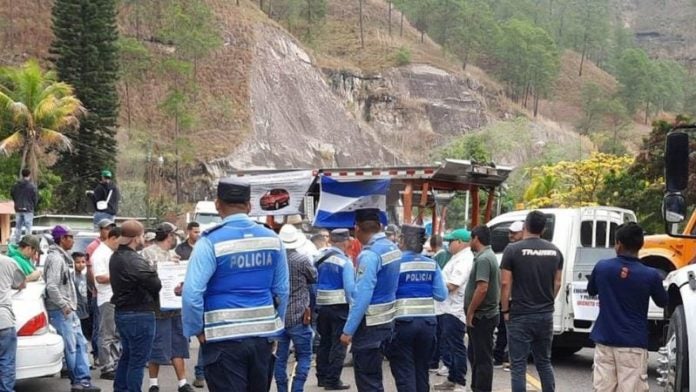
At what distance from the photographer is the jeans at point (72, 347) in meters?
9.66

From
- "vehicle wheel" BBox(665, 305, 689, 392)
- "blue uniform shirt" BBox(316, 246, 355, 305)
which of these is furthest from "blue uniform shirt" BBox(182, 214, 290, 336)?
"blue uniform shirt" BBox(316, 246, 355, 305)

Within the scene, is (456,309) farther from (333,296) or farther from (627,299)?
(627,299)

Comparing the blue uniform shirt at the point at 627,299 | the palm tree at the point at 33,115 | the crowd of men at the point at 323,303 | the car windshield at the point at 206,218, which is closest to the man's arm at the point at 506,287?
the crowd of men at the point at 323,303

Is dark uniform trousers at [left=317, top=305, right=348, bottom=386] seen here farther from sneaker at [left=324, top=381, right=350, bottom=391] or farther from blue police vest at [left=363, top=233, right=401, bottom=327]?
blue police vest at [left=363, top=233, right=401, bottom=327]

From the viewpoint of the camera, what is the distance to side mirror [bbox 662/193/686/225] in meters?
6.92

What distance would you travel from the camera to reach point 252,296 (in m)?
5.86

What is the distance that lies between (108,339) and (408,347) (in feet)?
14.9

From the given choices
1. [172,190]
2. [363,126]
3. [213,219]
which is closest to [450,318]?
[213,219]

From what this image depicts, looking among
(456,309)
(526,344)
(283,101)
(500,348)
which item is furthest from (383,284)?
(283,101)

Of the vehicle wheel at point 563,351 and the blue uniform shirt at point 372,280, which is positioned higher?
the blue uniform shirt at point 372,280

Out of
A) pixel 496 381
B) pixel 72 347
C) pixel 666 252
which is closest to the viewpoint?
pixel 72 347

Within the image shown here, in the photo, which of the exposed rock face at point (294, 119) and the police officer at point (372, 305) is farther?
the exposed rock face at point (294, 119)

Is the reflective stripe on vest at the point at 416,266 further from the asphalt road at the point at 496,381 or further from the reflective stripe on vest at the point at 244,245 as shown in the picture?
the asphalt road at the point at 496,381

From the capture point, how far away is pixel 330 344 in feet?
35.5
